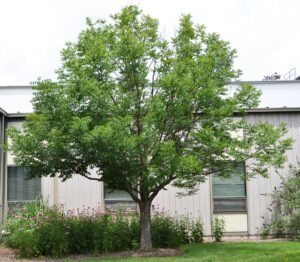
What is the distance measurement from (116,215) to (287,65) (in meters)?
13.7

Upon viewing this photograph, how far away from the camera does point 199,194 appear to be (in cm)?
1867

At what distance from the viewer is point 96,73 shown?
1326cm

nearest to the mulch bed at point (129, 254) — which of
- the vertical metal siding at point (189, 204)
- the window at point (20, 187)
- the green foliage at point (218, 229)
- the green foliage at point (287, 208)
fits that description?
the green foliage at point (218, 229)

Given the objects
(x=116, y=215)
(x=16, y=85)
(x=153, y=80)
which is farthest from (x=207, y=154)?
(x=16, y=85)

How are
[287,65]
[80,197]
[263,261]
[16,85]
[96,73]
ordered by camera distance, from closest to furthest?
[263,261] < [96,73] < [80,197] < [16,85] < [287,65]

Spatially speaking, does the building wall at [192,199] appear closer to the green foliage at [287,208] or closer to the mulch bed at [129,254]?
the green foliage at [287,208]

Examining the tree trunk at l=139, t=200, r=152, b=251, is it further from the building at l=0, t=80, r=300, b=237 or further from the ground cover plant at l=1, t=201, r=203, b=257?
the building at l=0, t=80, r=300, b=237

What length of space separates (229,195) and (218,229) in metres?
1.54

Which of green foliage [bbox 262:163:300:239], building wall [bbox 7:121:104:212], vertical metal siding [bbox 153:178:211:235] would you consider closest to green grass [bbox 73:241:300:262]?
green foliage [bbox 262:163:300:239]

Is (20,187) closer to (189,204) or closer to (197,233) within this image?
(189,204)

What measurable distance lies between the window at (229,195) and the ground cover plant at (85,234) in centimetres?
245

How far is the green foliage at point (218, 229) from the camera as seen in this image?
1764 cm

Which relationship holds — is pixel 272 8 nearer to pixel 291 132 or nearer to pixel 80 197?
pixel 291 132

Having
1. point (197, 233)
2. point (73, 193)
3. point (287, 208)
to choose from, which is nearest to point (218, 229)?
point (197, 233)
